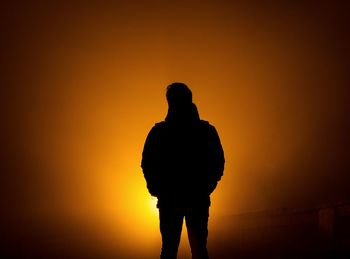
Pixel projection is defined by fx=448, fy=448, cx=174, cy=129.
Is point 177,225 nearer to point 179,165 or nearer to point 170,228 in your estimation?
point 170,228

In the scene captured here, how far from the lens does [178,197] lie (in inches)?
111

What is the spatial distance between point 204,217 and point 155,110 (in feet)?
11.1

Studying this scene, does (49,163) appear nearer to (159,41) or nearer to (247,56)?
(159,41)

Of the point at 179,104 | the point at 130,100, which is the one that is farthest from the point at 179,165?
the point at 130,100

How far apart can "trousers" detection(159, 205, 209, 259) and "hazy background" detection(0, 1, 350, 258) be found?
92.9 inches

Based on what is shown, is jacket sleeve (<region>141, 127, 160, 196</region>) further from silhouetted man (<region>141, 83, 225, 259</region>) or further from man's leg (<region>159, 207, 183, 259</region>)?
man's leg (<region>159, 207, 183, 259</region>)

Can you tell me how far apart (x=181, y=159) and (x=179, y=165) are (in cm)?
4

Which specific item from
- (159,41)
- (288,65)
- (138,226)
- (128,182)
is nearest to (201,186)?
(138,226)

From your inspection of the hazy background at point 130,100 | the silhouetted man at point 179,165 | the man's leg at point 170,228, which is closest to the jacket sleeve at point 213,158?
the silhouetted man at point 179,165

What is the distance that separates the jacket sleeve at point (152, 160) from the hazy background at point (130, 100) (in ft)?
8.36

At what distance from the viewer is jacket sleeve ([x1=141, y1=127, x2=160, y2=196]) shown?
2775 mm

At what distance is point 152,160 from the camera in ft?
9.14

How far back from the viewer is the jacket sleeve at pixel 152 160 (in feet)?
9.11

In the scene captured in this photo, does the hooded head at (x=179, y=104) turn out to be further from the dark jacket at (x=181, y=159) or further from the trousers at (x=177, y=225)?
the trousers at (x=177, y=225)
